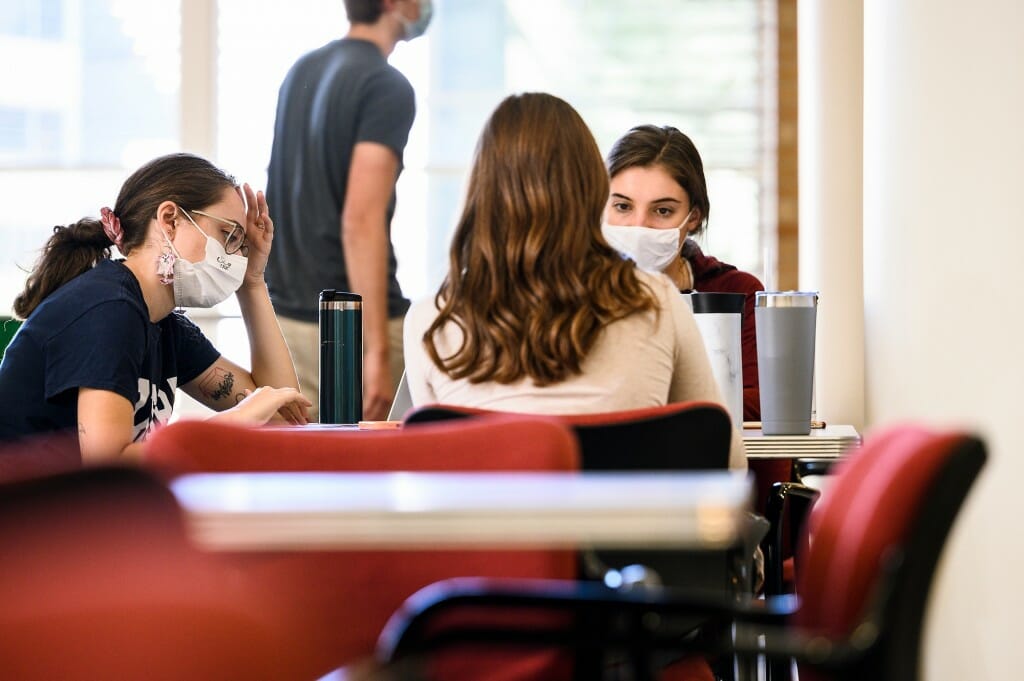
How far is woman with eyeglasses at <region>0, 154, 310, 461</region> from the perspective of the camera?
2.06 meters

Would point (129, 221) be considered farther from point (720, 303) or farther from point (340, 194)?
point (340, 194)

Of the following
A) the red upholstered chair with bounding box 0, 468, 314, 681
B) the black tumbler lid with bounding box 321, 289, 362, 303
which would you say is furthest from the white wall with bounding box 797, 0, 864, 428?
the red upholstered chair with bounding box 0, 468, 314, 681

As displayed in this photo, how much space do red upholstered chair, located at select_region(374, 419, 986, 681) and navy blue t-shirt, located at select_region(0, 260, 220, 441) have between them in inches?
51.5

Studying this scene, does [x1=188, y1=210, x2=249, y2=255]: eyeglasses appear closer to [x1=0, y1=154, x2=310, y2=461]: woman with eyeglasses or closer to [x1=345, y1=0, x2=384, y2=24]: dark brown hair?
[x1=0, y1=154, x2=310, y2=461]: woman with eyeglasses

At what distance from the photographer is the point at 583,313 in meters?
1.59

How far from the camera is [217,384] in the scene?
2631mm

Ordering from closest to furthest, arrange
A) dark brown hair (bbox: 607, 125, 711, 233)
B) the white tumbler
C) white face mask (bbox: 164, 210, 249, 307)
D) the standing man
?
the white tumbler
white face mask (bbox: 164, 210, 249, 307)
dark brown hair (bbox: 607, 125, 711, 233)
the standing man

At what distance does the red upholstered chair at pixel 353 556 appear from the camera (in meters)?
1.12

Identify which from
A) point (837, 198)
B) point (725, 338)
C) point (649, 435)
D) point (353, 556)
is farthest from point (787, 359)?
point (837, 198)

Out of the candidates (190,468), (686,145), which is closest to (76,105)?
(686,145)

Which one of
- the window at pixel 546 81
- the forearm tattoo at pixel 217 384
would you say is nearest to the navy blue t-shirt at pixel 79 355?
the forearm tattoo at pixel 217 384

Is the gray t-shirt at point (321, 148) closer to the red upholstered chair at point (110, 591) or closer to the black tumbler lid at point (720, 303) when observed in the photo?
the black tumbler lid at point (720, 303)

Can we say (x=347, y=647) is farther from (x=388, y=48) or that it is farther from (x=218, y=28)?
(x=218, y=28)

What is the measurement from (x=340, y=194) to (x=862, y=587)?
361cm
